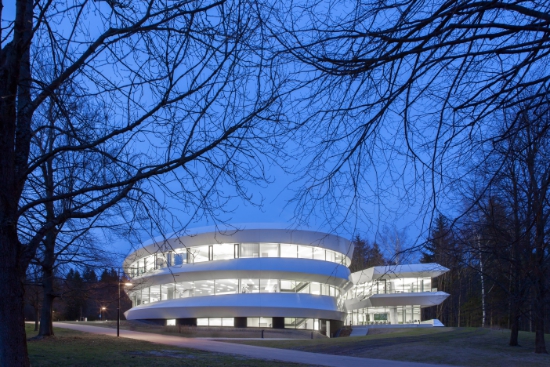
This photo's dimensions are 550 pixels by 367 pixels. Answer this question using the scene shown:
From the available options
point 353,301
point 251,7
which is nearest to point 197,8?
point 251,7

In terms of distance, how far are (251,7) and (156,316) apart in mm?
54029

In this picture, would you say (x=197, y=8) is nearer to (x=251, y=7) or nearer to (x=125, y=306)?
(x=251, y=7)

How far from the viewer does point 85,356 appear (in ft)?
57.5

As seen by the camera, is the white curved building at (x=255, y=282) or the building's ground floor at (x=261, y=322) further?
the building's ground floor at (x=261, y=322)

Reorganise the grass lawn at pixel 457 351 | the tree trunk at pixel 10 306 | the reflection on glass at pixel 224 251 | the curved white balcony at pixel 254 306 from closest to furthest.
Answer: the tree trunk at pixel 10 306
the grass lawn at pixel 457 351
the curved white balcony at pixel 254 306
the reflection on glass at pixel 224 251

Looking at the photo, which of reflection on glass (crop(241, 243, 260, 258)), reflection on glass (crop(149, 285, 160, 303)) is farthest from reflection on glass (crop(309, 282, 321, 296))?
reflection on glass (crop(149, 285, 160, 303))

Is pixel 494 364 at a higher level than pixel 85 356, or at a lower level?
lower

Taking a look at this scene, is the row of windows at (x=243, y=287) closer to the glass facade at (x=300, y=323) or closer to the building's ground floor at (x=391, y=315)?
the glass facade at (x=300, y=323)

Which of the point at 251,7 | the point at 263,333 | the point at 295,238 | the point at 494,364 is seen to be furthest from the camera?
the point at 295,238

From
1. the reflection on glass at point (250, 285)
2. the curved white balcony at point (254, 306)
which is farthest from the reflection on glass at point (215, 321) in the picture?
the reflection on glass at point (250, 285)

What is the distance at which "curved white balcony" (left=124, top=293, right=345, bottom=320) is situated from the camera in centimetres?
5103

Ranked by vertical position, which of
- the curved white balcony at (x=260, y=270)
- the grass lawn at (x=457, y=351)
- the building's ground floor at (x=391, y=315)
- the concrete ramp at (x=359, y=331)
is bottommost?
the concrete ramp at (x=359, y=331)

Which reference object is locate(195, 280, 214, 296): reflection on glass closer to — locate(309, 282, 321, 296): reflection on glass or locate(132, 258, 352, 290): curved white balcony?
locate(132, 258, 352, 290): curved white balcony

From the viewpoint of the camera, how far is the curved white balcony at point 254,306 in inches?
2009
